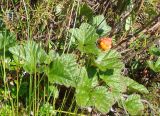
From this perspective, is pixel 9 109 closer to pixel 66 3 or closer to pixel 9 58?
pixel 9 58

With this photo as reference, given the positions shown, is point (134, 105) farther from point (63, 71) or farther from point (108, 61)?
point (63, 71)

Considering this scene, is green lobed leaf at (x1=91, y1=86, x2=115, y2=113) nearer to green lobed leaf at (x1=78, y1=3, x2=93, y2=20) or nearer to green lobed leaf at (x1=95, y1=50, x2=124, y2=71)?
green lobed leaf at (x1=95, y1=50, x2=124, y2=71)

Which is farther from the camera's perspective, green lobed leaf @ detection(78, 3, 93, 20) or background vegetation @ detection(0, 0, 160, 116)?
green lobed leaf @ detection(78, 3, 93, 20)

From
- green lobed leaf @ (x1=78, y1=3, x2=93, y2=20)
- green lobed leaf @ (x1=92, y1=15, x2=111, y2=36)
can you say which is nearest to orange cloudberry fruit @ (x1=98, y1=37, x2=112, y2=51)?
green lobed leaf @ (x1=92, y1=15, x2=111, y2=36)

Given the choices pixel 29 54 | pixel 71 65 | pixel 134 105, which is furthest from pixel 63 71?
pixel 134 105

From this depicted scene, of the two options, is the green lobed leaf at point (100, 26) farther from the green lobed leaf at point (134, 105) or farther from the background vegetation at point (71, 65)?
the green lobed leaf at point (134, 105)

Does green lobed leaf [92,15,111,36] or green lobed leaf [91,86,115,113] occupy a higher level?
green lobed leaf [92,15,111,36]

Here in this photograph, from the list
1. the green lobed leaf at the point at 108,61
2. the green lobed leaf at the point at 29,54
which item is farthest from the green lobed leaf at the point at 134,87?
the green lobed leaf at the point at 29,54

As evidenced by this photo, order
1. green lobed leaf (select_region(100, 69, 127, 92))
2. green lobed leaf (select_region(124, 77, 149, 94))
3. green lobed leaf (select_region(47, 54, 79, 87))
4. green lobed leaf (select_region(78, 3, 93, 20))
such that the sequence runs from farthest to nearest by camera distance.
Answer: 1. green lobed leaf (select_region(78, 3, 93, 20))
2. green lobed leaf (select_region(124, 77, 149, 94))
3. green lobed leaf (select_region(100, 69, 127, 92))
4. green lobed leaf (select_region(47, 54, 79, 87))

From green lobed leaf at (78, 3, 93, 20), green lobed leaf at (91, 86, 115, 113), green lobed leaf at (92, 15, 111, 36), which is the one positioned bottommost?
green lobed leaf at (91, 86, 115, 113)
